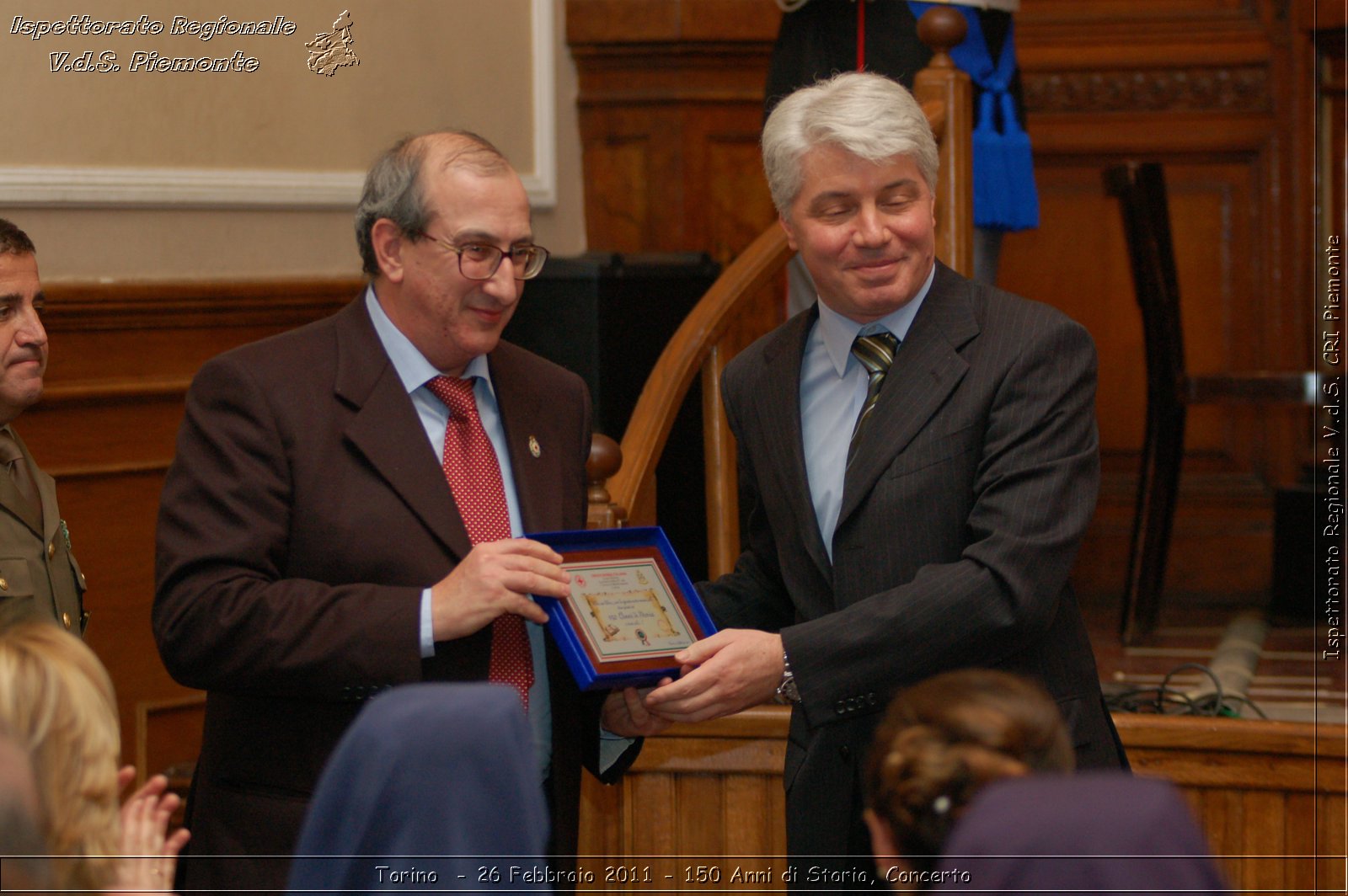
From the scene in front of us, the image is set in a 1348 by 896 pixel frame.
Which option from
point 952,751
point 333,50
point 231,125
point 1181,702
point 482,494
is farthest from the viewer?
point 333,50

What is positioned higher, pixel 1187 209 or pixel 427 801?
pixel 1187 209

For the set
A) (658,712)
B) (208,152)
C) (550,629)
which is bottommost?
(658,712)

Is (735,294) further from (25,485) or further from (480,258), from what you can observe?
(25,485)

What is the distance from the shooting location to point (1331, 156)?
5672 mm

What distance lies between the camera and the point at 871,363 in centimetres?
230

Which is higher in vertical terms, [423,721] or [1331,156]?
[1331,156]

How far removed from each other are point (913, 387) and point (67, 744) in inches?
50.2

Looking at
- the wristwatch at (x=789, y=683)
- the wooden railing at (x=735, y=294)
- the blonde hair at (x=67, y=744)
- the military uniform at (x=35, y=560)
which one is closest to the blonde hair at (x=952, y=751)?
the blonde hair at (x=67, y=744)

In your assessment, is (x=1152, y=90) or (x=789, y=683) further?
(x=1152, y=90)

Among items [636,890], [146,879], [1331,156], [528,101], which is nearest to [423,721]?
[146,879]

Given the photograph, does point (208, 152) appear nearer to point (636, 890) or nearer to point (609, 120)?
point (609, 120)

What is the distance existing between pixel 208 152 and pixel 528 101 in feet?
4.25

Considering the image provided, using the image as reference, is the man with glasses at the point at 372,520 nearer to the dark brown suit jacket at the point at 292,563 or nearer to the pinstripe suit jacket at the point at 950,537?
the dark brown suit jacket at the point at 292,563

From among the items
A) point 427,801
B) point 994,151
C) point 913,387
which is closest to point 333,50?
point 994,151
